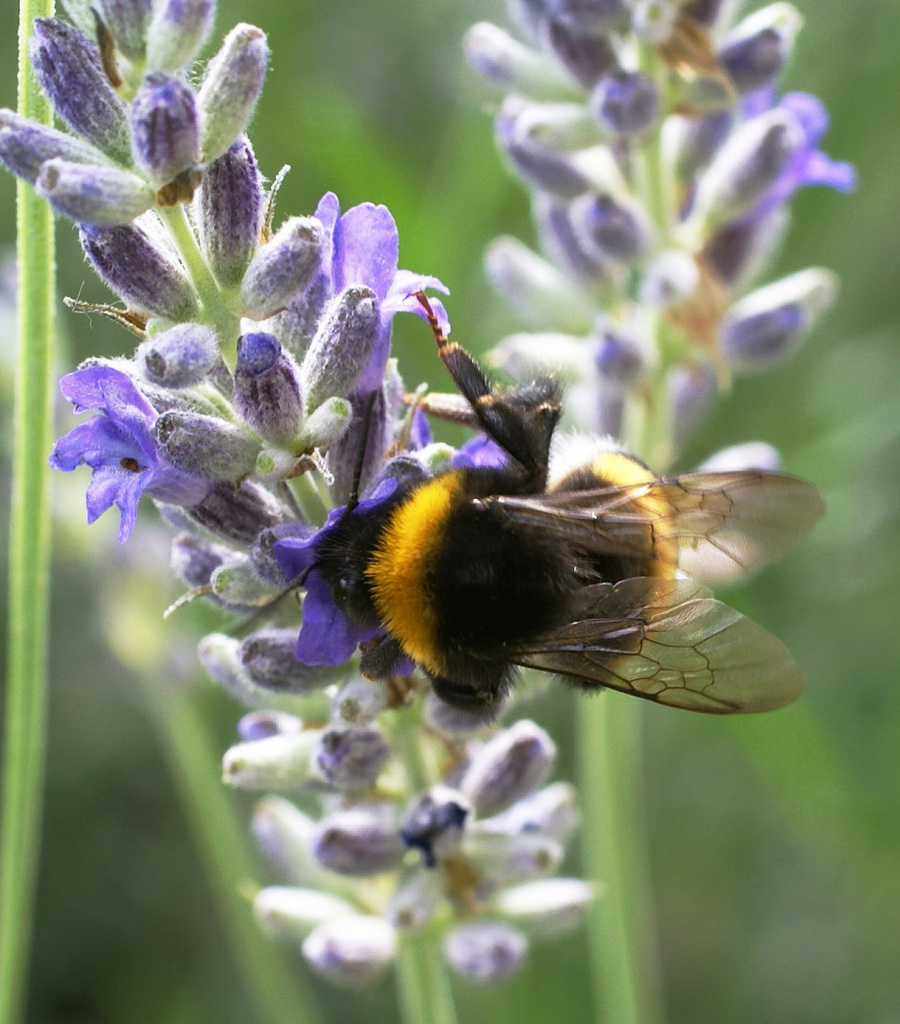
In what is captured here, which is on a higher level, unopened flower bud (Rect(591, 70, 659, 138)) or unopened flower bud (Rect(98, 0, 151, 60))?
unopened flower bud (Rect(591, 70, 659, 138))

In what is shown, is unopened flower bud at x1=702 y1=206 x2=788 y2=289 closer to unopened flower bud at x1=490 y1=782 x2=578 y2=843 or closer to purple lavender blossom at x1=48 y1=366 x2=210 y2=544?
unopened flower bud at x1=490 y1=782 x2=578 y2=843

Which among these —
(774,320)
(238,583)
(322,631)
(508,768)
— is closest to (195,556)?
(238,583)

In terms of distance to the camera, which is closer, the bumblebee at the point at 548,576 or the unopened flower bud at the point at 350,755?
the bumblebee at the point at 548,576

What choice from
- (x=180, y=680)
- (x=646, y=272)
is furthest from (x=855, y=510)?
(x=180, y=680)

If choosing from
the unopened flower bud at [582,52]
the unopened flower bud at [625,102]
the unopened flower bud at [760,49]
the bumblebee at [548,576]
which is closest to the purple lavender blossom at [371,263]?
the bumblebee at [548,576]

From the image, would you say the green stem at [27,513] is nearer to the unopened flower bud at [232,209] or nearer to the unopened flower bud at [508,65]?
the unopened flower bud at [232,209]

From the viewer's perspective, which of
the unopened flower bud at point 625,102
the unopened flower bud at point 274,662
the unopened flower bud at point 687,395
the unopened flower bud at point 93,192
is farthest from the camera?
the unopened flower bud at point 687,395

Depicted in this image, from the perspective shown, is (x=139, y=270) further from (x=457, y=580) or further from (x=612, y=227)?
(x=612, y=227)

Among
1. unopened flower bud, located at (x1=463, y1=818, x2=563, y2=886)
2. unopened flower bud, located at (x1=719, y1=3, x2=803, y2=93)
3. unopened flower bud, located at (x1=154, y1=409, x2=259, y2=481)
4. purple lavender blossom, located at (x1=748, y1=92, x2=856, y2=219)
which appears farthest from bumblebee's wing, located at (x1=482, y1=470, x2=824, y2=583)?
unopened flower bud, located at (x1=719, y1=3, x2=803, y2=93)
